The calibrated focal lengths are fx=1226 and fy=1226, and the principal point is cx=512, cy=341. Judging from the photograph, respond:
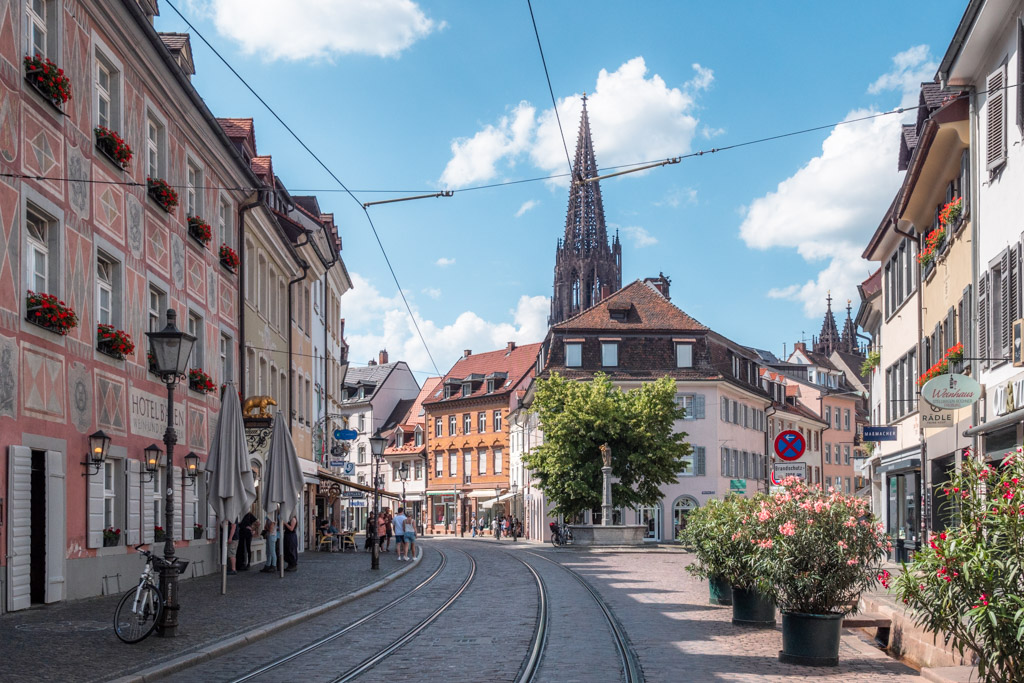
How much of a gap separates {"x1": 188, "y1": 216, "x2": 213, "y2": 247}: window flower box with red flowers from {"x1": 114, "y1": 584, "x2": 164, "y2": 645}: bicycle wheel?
13.3m

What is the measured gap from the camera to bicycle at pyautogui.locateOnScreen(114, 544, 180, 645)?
12945 millimetres

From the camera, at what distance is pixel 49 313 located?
1681cm

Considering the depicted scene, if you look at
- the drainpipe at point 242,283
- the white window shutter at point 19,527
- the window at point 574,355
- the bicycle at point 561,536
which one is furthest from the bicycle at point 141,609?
the window at point 574,355

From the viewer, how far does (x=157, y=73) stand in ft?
74.3

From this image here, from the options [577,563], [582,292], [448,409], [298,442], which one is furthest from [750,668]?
[582,292]

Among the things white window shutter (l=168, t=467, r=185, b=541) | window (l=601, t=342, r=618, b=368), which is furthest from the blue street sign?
window (l=601, t=342, r=618, b=368)

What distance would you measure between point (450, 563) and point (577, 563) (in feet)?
12.2

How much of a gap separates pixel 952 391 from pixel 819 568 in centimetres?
650

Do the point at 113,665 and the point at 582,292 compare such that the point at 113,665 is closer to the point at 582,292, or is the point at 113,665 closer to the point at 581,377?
the point at 581,377

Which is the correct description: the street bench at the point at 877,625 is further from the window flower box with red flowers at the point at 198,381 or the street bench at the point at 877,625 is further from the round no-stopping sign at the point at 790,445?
the window flower box with red flowers at the point at 198,381

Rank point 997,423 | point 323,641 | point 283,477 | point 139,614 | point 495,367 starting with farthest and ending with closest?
point 495,367
point 283,477
point 997,423
point 323,641
point 139,614

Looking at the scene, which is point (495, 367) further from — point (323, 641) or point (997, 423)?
point (323, 641)

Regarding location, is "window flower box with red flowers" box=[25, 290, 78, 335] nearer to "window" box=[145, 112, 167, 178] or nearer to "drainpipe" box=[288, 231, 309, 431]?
"window" box=[145, 112, 167, 178]

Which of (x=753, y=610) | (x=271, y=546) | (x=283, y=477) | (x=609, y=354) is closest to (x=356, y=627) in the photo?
(x=753, y=610)
